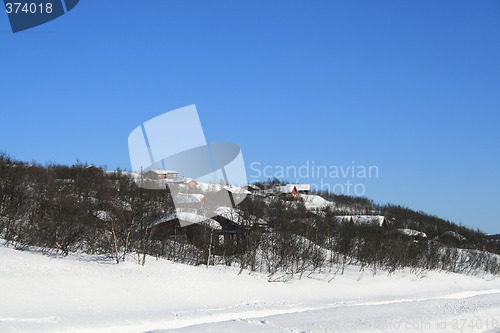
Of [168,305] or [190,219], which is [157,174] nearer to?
[190,219]

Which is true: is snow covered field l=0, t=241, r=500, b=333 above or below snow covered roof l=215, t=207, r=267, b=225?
below

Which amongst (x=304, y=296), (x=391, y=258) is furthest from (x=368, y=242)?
(x=304, y=296)

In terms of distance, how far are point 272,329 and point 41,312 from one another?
742 cm

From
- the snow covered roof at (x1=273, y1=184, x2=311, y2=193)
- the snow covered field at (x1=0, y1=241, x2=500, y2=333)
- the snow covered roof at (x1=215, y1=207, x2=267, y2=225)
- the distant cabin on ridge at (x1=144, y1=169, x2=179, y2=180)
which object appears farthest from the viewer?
the snow covered roof at (x1=273, y1=184, x2=311, y2=193)

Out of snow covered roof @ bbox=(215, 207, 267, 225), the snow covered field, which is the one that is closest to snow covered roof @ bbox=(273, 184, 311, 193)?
snow covered roof @ bbox=(215, 207, 267, 225)

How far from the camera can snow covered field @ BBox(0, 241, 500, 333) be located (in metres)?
16.0

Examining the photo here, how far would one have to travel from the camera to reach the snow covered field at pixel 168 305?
16.0 m

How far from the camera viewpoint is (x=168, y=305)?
21.3 meters

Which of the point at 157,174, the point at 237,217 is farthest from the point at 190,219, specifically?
the point at 157,174

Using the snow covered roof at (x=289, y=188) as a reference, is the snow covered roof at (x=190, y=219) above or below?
below

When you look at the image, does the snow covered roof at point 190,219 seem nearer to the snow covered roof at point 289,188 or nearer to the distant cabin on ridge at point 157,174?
the distant cabin on ridge at point 157,174

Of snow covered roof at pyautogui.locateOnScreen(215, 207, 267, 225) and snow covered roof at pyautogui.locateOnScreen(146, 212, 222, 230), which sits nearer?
snow covered roof at pyautogui.locateOnScreen(146, 212, 222, 230)

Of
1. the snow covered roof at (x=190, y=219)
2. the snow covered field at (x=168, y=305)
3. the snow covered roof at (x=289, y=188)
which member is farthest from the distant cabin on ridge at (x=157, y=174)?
the snow covered roof at (x=289, y=188)

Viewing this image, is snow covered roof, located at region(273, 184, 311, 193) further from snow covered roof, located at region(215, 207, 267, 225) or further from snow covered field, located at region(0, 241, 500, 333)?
snow covered field, located at region(0, 241, 500, 333)
